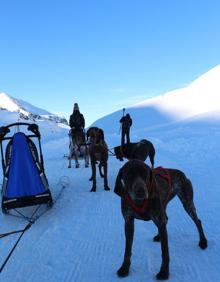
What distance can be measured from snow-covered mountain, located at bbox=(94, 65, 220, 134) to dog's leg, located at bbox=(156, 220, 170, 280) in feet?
130

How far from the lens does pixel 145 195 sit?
3678mm

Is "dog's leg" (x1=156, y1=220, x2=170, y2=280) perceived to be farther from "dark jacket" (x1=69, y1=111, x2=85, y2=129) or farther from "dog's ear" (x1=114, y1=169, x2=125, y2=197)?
"dark jacket" (x1=69, y1=111, x2=85, y2=129)

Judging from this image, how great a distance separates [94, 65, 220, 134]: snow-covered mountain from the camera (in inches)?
1837

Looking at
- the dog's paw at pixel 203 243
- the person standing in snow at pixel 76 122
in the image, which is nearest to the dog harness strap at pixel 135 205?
the dog's paw at pixel 203 243

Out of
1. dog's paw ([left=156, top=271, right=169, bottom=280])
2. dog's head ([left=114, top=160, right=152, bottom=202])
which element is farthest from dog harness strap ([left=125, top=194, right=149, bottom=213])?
dog's paw ([left=156, top=271, right=169, bottom=280])

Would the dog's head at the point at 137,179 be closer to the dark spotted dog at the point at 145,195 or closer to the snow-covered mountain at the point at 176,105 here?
the dark spotted dog at the point at 145,195

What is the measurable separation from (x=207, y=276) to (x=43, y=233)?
2753mm

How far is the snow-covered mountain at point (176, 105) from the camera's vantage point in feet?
153

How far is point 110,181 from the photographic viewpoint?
10.3 m

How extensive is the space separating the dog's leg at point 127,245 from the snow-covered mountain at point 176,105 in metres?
39.5

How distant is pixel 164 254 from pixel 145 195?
84cm

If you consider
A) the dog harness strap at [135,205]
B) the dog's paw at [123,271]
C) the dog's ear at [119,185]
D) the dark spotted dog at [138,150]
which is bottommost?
the dog's paw at [123,271]

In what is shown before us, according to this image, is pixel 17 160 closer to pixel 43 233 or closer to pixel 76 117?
pixel 43 233

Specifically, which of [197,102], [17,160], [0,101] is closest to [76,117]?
[17,160]
